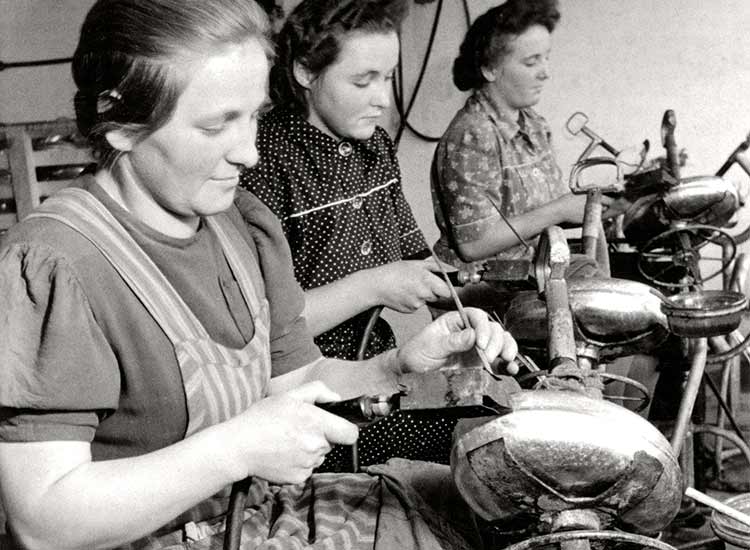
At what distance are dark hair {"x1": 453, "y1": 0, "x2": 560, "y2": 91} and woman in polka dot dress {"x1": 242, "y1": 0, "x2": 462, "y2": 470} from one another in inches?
42.9

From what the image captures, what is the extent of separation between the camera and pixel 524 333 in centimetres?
158

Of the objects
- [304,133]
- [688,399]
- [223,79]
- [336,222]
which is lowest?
[688,399]

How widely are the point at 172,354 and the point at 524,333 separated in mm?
611

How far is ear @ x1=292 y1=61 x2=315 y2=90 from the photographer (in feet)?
7.30

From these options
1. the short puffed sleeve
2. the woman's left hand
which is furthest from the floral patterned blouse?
the short puffed sleeve

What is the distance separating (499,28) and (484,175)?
58 cm

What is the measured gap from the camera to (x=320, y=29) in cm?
217

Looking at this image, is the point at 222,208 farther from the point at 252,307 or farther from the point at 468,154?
the point at 468,154

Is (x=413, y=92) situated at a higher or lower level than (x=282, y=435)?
higher

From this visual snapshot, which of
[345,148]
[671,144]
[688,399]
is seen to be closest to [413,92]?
[671,144]

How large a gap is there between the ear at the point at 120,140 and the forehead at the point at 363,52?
97cm

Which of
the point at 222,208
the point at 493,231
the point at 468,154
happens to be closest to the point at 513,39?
the point at 468,154

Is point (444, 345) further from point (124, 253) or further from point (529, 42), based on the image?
point (529, 42)

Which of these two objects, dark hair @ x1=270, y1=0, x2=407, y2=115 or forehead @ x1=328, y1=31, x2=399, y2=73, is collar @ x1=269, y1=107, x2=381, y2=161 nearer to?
dark hair @ x1=270, y1=0, x2=407, y2=115
